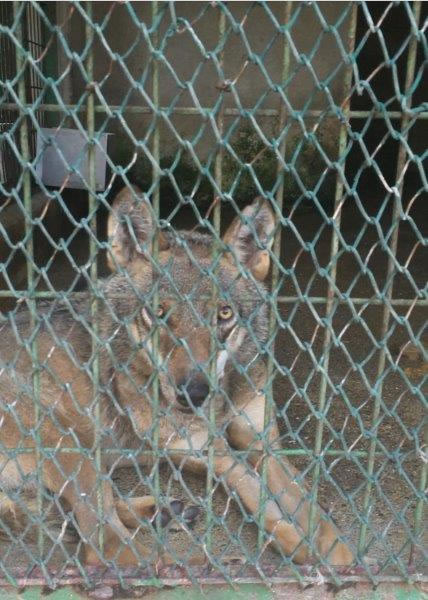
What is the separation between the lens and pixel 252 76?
10.8 m

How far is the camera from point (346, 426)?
450 centimetres

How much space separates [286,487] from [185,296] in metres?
1.37

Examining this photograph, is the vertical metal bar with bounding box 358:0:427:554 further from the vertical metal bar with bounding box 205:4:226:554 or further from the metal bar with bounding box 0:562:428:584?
the vertical metal bar with bounding box 205:4:226:554

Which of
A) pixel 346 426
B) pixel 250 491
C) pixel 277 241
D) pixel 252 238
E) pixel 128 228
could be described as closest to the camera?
pixel 277 241

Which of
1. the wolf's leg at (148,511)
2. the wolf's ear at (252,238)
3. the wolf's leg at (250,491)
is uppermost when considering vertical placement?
the wolf's ear at (252,238)

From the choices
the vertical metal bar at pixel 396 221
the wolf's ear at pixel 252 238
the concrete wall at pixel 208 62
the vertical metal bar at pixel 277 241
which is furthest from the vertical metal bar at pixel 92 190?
the concrete wall at pixel 208 62

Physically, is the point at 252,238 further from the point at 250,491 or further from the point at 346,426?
the point at 346,426

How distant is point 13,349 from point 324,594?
2052 mm

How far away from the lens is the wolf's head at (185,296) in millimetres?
2902

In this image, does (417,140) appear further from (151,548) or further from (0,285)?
(151,548)

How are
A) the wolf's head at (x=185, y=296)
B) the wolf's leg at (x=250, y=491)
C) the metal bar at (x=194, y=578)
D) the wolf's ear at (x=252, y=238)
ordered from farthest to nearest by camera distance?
the wolf's leg at (x=250, y=491), the wolf's ear at (x=252, y=238), the wolf's head at (x=185, y=296), the metal bar at (x=194, y=578)

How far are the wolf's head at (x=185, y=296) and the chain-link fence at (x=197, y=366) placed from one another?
0.05 feet

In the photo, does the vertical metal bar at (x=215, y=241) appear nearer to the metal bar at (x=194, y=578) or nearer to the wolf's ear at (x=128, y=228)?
the metal bar at (x=194, y=578)

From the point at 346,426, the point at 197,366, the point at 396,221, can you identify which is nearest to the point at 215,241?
the point at 197,366
